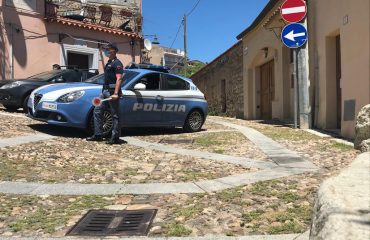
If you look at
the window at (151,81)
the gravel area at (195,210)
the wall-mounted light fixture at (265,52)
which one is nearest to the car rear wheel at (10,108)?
the window at (151,81)

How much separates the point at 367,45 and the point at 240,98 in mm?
12930

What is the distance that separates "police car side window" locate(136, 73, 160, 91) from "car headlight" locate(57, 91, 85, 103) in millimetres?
1609

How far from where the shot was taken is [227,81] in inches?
952

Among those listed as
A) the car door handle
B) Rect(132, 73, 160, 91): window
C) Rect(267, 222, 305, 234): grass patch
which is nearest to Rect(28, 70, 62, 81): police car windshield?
Rect(132, 73, 160, 91): window

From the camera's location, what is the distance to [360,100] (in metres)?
9.12

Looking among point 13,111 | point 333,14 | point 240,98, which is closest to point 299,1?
point 333,14

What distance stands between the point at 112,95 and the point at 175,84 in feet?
8.92

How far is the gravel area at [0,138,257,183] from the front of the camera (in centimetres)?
595

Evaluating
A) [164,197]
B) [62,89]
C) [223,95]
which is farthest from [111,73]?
[223,95]

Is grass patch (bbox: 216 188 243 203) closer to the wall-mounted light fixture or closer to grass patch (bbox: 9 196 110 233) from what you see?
grass patch (bbox: 9 196 110 233)

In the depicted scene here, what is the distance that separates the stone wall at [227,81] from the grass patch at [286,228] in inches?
675

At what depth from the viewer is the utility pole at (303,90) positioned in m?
11.9

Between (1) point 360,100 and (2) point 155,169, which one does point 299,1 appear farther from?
(2) point 155,169

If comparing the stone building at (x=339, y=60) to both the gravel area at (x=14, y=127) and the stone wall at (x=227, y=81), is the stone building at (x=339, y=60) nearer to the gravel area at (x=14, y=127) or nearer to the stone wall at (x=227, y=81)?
the gravel area at (x=14, y=127)
